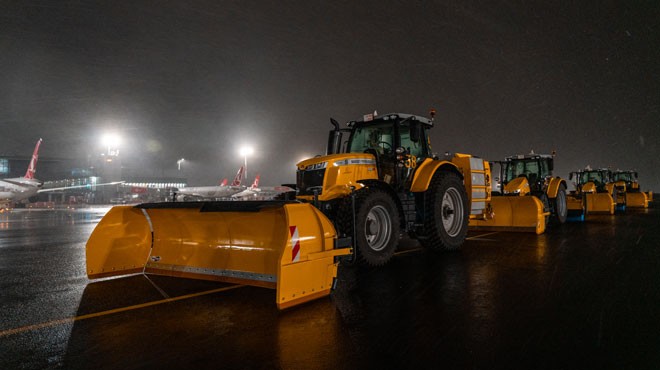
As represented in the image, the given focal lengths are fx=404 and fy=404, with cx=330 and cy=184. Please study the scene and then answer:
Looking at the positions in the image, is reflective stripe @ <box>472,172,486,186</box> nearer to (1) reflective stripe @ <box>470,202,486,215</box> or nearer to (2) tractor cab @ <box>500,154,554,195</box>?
(1) reflective stripe @ <box>470,202,486,215</box>

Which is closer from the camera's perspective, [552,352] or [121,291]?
[552,352]

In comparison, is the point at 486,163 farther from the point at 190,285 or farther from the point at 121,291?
the point at 121,291

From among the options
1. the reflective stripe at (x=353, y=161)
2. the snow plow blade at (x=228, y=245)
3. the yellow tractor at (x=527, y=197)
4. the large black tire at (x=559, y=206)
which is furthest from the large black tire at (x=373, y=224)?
the large black tire at (x=559, y=206)

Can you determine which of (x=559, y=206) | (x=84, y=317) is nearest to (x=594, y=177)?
(x=559, y=206)

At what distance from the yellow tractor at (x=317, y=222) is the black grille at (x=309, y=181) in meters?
0.02

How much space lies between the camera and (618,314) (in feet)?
12.8

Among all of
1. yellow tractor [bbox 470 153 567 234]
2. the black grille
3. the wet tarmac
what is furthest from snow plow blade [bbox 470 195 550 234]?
the black grille

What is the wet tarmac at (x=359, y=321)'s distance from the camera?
2.88 metres

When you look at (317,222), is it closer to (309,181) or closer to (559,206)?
(309,181)

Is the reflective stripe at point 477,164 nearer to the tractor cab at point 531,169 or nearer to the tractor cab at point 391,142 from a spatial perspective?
the tractor cab at point 391,142

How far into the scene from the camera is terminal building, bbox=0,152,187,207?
57250 mm

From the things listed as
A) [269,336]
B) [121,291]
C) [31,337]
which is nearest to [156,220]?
[121,291]

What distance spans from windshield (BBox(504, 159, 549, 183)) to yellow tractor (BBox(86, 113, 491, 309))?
7136 millimetres

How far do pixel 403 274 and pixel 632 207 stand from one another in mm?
32318
